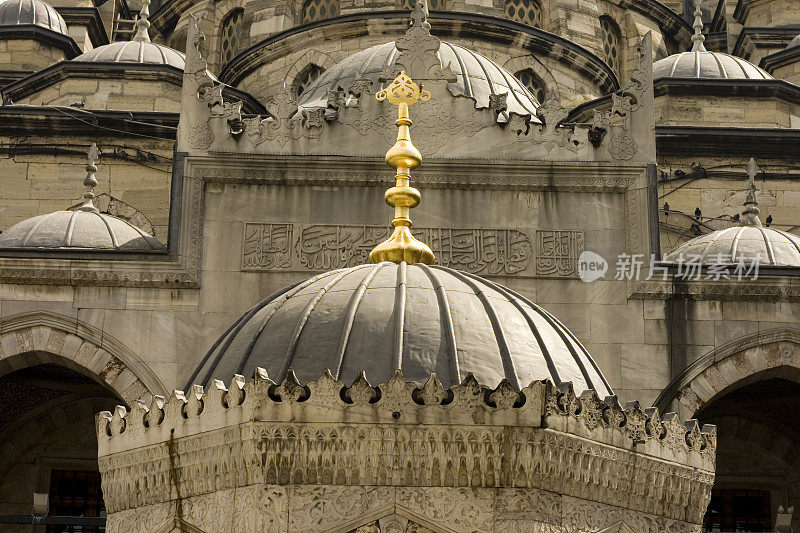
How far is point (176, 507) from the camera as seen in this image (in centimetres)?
779

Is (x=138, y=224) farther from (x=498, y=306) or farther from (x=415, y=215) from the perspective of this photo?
(x=498, y=306)

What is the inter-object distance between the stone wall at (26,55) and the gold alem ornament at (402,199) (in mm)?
20393

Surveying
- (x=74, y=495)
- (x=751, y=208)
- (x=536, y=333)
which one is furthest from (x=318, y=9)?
(x=536, y=333)

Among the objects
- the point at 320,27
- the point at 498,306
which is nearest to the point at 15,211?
the point at 320,27

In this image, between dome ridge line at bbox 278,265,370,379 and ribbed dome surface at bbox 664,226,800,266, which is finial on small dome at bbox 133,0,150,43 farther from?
dome ridge line at bbox 278,265,370,379

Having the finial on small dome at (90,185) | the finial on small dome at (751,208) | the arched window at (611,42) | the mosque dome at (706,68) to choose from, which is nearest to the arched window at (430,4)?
the arched window at (611,42)

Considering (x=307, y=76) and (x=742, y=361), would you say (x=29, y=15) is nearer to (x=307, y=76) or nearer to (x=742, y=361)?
(x=307, y=76)

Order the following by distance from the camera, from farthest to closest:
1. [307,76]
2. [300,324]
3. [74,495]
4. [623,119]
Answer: [307,76]
[74,495]
[623,119]
[300,324]

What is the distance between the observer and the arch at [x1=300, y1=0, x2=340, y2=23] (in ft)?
96.0

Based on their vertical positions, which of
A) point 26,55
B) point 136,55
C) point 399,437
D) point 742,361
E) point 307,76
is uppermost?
point 26,55

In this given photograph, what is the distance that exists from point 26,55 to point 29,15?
2.93ft

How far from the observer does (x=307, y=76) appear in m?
27.4

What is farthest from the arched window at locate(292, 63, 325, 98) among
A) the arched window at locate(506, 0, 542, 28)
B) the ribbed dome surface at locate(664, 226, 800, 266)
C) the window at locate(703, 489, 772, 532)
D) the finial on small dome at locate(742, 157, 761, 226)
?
the window at locate(703, 489, 772, 532)

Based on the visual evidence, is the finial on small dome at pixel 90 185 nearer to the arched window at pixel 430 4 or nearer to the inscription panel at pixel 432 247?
the inscription panel at pixel 432 247
